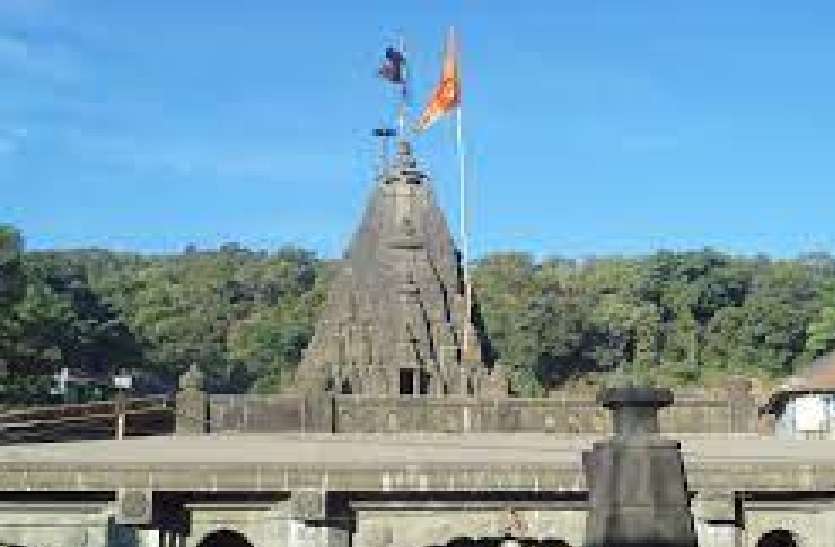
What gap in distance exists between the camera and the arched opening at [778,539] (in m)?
19.1

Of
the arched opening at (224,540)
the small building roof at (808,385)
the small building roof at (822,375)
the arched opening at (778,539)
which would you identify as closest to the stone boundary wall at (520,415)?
the arched opening at (778,539)

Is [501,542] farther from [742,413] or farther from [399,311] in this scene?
[399,311]

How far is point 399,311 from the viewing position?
37.3m

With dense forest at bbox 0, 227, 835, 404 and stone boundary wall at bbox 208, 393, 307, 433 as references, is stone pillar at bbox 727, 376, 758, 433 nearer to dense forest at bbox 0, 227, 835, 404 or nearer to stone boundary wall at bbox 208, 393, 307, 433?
stone boundary wall at bbox 208, 393, 307, 433

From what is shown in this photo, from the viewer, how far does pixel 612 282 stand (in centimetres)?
10288

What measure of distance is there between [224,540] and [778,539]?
846 centimetres

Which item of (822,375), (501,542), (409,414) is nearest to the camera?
(501,542)

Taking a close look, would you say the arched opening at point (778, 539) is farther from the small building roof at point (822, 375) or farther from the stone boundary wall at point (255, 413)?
the small building roof at point (822, 375)

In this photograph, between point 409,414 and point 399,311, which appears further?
point 399,311

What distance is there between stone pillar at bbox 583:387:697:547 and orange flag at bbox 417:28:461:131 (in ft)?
94.5

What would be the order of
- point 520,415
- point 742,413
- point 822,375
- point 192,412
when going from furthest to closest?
point 822,375
point 742,413
point 520,415
point 192,412

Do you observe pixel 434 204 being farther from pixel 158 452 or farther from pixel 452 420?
pixel 158 452

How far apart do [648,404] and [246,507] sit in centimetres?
919

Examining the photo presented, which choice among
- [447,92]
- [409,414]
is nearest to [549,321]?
[447,92]
